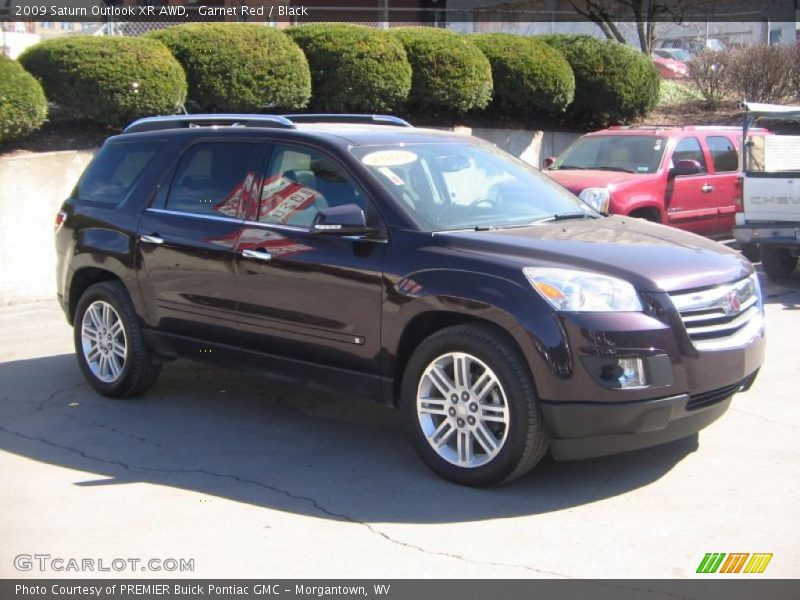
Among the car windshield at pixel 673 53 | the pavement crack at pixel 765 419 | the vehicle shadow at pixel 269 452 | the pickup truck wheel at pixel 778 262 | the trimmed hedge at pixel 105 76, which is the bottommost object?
the vehicle shadow at pixel 269 452

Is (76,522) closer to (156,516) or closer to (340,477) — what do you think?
(156,516)

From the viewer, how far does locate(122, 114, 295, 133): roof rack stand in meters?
6.39

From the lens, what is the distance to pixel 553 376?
481 centimetres

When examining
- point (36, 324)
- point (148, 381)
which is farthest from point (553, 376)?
point (36, 324)

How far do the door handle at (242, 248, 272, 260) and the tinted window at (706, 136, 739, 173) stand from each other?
8.25 meters

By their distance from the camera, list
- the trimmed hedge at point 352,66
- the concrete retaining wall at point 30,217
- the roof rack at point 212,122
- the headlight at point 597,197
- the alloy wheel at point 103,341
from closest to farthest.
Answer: the roof rack at point 212,122, the alloy wheel at point 103,341, the headlight at point 597,197, the concrete retaining wall at point 30,217, the trimmed hedge at point 352,66

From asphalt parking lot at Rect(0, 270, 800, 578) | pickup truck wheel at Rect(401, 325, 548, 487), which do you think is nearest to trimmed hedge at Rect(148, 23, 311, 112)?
asphalt parking lot at Rect(0, 270, 800, 578)

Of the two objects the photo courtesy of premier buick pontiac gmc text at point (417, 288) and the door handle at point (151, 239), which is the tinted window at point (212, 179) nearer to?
the photo courtesy of premier buick pontiac gmc text at point (417, 288)

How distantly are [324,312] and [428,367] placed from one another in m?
0.77

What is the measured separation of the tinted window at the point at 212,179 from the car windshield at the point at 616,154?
21.9ft

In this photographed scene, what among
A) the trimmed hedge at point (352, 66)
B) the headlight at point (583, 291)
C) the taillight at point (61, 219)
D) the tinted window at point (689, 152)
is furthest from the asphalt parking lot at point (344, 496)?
the trimmed hedge at point (352, 66)

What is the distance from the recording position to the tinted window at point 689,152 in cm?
1222

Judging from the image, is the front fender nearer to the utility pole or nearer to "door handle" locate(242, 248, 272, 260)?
"door handle" locate(242, 248, 272, 260)

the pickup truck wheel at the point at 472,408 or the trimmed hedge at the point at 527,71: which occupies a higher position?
the trimmed hedge at the point at 527,71
